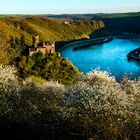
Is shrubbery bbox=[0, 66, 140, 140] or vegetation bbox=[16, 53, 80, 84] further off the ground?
shrubbery bbox=[0, 66, 140, 140]

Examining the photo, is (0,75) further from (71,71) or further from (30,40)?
(30,40)

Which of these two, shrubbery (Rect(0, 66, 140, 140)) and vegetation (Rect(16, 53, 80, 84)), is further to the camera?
vegetation (Rect(16, 53, 80, 84))

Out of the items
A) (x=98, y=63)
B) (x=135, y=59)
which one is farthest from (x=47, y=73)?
(x=135, y=59)

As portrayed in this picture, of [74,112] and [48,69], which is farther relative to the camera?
[48,69]

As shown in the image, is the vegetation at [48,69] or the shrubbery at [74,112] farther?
the vegetation at [48,69]

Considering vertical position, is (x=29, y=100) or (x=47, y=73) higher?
(x=29, y=100)

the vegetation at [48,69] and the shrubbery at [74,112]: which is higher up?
the shrubbery at [74,112]

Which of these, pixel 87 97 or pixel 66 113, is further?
pixel 66 113

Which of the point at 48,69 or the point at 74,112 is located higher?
the point at 74,112
